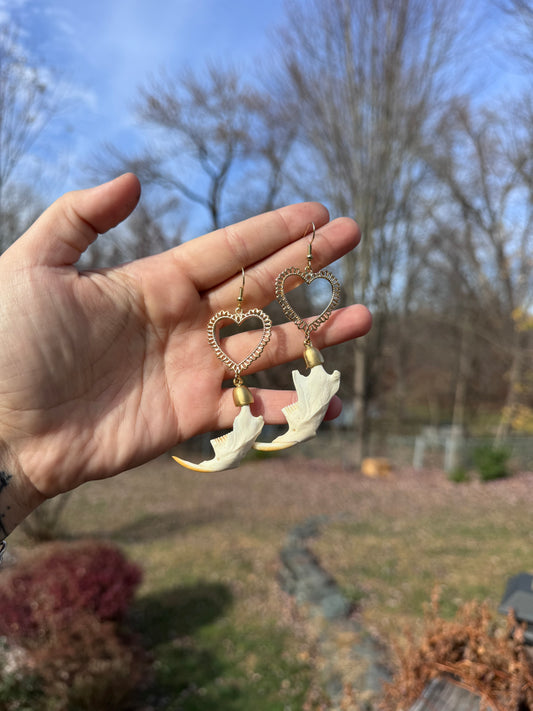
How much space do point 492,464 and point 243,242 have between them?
11326mm

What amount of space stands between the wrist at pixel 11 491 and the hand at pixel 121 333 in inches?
0.9

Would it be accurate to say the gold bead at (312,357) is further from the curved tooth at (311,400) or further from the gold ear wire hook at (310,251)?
the gold ear wire hook at (310,251)

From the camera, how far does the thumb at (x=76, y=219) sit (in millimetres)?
1681

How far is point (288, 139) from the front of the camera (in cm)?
1315

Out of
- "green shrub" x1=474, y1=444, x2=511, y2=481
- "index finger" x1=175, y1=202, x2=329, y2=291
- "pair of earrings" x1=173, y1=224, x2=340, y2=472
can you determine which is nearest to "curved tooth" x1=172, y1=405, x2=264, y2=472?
"pair of earrings" x1=173, y1=224, x2=340, y2=472

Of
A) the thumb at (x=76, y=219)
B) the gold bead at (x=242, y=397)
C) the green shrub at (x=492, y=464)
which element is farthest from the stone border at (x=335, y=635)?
the green shrub at (x=492, y=464)

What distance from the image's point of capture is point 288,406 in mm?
1972

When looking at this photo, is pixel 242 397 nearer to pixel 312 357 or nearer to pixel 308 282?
pixel 312 357

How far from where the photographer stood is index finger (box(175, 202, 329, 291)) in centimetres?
191

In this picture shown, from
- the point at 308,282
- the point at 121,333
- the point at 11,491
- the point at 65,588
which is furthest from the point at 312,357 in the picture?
the point at 65,588

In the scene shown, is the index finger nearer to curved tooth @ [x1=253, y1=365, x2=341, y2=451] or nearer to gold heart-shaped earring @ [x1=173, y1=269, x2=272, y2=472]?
gold heart-shaped earring @ [x1=173, y1=269, x2=272, y2=472]

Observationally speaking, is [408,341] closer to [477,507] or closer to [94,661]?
[477,507]

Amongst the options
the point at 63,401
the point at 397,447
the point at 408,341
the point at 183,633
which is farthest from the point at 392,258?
the point at 63,401

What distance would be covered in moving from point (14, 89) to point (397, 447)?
12.8m
